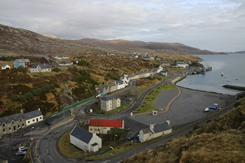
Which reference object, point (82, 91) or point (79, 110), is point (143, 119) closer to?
point (79, 110)

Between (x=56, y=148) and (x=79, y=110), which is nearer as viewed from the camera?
(x=56, y=148)

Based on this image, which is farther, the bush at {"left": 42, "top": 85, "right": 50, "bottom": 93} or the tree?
the bush at {"left": 42, "top": 85, "right": 50, "bottom": 93}

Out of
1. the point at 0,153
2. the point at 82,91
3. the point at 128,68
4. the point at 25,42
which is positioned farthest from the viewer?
the point at 25,42

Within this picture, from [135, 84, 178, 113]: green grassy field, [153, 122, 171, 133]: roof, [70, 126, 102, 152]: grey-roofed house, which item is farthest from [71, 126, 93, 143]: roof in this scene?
[135, 84, 178, 113]: green grassy field

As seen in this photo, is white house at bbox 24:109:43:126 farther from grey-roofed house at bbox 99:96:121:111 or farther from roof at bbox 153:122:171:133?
roof at bbox 153:122:171:133

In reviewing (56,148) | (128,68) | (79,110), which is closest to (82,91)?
(79,110)

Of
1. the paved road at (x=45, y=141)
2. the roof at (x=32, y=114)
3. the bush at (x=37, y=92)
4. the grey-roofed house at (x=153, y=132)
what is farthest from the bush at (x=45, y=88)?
the grey-roofed house at (x=153, y=132)
